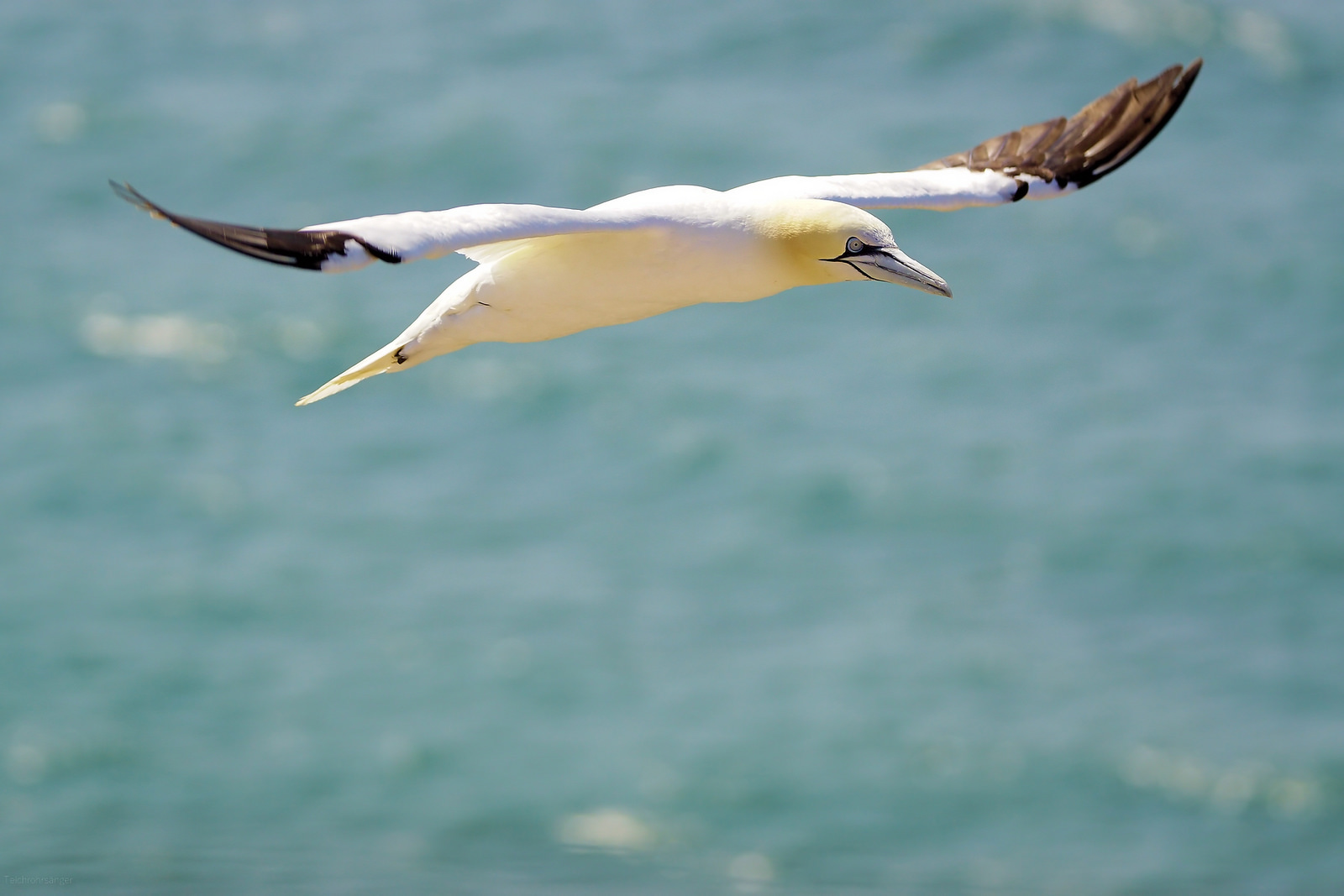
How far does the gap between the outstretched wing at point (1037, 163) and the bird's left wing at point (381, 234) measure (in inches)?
86.8

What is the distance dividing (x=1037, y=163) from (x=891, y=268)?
2.47 m

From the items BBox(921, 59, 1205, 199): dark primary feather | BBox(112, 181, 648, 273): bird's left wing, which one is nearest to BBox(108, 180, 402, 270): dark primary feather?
BBox(112, 181, 648, 273): bird's left wing

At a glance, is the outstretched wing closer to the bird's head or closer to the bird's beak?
the bird's head

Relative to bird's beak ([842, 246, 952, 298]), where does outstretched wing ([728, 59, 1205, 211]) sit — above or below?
above

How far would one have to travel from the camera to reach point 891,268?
32.0 feet

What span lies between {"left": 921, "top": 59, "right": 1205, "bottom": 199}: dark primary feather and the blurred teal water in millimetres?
18135

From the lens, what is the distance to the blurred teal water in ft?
101

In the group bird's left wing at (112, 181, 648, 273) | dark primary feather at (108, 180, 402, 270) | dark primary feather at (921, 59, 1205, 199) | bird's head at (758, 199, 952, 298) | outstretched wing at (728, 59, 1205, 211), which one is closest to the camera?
dark primary feather at (108, 180, 402, 270)

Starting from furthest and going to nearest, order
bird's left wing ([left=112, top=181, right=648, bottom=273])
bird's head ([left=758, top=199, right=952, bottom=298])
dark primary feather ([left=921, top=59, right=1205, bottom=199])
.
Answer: dark primary feather ([left=921, top=59, right=1205, bottom=199]), bird's head ([left=758, top=199, right=952, bottom=298]), bird's left wing ([left=112, top=181, right=648, bottom=273])

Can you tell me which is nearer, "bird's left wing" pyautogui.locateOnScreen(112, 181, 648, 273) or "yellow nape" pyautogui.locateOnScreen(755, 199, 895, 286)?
"bird's left wing" pyautogui.locateOnScreen(112, 181, 648, 273)

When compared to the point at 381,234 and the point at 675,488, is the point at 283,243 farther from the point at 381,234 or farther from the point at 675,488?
the point at 675,488

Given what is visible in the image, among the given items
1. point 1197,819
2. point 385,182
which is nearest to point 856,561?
point 1197,819

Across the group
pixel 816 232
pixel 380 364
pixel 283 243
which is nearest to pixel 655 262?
pixel 816 232

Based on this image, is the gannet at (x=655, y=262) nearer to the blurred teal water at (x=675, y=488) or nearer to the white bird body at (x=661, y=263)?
the white bird body at (x=661, y=263)
